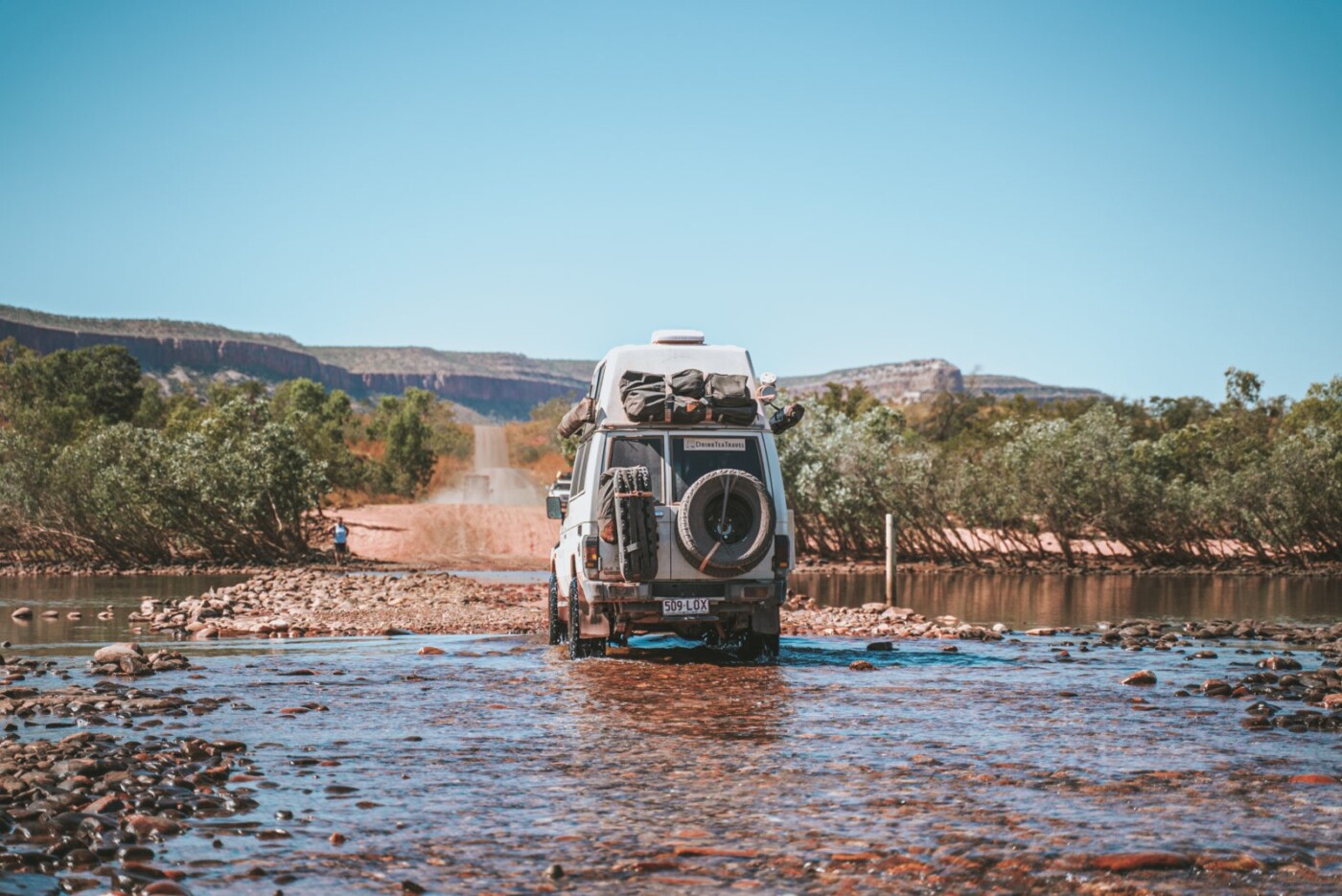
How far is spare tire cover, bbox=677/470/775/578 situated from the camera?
15633 mm

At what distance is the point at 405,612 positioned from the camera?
27.4 m

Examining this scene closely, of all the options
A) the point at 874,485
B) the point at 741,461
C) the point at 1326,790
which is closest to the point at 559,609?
the point at 741,461

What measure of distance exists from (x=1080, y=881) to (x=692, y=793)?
292 cm

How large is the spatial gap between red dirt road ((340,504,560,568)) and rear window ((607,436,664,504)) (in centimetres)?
3815

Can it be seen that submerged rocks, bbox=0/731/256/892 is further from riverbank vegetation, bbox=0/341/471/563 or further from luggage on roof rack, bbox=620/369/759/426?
riverbank vegetation, bbox=0/341/471/563

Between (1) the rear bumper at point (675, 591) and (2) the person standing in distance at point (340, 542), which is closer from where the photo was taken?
(1) the rear bumper at point (675, 591)

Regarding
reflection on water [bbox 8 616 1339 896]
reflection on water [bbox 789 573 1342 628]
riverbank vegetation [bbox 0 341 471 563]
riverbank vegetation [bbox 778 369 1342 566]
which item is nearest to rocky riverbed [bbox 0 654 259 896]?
reflection on water [bbox 8 616 1339 896]

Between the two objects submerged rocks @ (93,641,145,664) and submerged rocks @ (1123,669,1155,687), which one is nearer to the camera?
submerged rocks @ (1123,669,1155,687)

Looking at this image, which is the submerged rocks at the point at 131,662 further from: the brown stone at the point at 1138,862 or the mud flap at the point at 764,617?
the brown stone at the point at 1138,862

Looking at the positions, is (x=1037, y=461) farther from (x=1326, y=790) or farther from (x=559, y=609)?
(x=1326, y=790)

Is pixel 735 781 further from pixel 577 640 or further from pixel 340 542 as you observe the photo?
pixel 340 542

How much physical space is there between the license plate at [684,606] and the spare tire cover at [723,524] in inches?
15.5

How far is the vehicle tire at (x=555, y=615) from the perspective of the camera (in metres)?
19.2

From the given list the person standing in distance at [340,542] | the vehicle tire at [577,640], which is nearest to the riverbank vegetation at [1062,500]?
the person standing in distance at [340,542]
